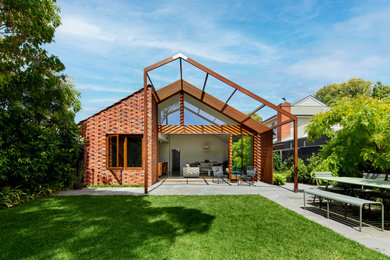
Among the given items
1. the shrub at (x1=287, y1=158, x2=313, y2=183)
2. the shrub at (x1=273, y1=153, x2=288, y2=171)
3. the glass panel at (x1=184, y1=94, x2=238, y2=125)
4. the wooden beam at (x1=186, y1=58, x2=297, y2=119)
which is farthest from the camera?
the shrub at (x1=273, y1=153, x2=288, y2=171)

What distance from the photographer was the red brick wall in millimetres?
10406

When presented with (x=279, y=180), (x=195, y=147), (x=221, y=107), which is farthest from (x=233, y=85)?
(x=195, y=147)

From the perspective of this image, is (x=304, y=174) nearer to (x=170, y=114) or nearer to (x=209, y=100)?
(x=209, y=100)

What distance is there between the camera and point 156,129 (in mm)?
11914

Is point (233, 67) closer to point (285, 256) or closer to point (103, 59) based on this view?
point (103, 59)

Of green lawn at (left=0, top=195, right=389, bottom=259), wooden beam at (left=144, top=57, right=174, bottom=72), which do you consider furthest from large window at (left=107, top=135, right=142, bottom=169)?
green lawn at (left=0, top=195, right=389, bottom=259)

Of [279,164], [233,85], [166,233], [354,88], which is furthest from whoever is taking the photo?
[354,88]

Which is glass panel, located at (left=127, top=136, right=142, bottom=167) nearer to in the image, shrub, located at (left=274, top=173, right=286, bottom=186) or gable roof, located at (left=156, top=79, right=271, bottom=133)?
gable roof, located at (left=156, top=79, right=271, bottom=133)

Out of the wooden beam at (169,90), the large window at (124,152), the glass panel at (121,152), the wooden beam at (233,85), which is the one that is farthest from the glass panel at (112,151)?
the wooden beam at (233,85)

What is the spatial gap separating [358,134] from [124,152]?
29.7ft

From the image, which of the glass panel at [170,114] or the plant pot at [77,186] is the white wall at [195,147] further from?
the plant pot at [77,186]

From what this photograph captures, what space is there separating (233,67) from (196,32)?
276cm

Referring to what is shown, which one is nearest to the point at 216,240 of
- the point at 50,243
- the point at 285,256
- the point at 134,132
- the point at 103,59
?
the point at 285,256

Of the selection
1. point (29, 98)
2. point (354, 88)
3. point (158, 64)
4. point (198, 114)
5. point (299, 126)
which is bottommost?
point (299, 126)
